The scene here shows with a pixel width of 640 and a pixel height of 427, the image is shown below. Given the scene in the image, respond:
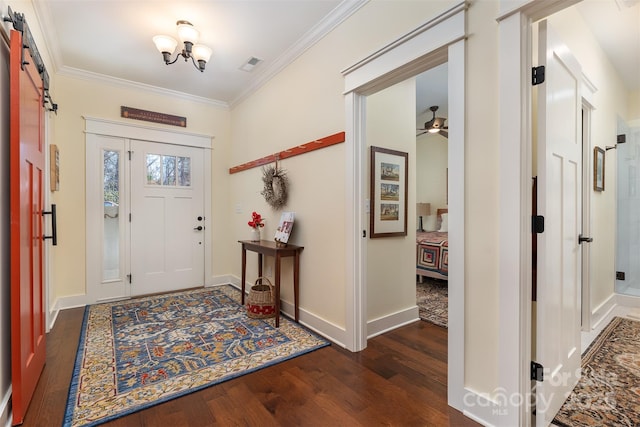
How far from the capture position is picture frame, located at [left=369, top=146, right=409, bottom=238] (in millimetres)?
2830

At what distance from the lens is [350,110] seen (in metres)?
2.46

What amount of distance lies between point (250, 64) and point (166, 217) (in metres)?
2.40

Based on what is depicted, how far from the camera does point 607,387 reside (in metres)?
1.95

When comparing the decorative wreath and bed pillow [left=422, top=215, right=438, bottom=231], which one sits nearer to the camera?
the decorative wreath

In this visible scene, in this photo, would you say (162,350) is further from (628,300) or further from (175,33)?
(628,300)

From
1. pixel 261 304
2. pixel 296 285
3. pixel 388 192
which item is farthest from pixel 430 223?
pixel 261 304

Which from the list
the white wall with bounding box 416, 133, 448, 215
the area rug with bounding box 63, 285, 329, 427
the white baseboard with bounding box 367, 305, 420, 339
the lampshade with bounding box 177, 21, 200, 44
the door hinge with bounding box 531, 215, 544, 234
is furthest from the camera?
the white wall with bounding box 416, 133, 448, 215

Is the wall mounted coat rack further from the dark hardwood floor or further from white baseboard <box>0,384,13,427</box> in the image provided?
white baseboard <box>0,384,13,427</box>

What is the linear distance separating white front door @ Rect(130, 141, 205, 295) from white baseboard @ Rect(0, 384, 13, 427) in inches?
98.6

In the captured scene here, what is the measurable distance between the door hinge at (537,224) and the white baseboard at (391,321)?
5.46 ft

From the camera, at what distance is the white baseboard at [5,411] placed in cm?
154

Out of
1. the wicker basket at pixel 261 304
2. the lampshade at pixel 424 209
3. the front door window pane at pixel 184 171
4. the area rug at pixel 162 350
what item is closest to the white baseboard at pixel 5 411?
the area rug at pixel 162 350

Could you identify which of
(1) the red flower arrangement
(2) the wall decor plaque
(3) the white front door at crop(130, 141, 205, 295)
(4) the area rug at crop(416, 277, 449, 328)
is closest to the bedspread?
(4) the area rug at crop(416, 277, 449, 328)

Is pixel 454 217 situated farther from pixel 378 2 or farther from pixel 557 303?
pixel 378 2
